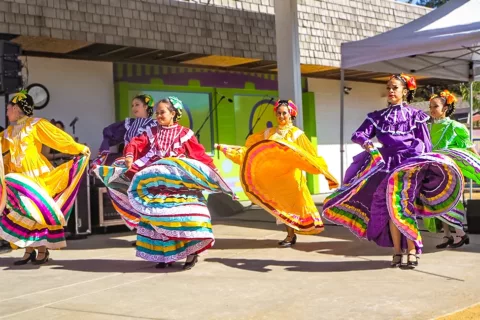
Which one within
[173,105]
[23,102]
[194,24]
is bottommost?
[173,105]

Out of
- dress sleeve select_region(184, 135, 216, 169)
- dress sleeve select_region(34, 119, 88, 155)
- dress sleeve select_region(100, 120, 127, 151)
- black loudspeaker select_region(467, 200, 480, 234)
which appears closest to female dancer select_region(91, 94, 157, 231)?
dress sleeve select_region(100, 120, 127, 151)

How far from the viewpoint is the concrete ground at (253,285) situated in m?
4.60

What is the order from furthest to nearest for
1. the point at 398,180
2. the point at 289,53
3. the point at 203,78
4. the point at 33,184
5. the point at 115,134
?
the point at 203,78
the point at 289,53
the point at 115,134
the point at 33,184
the point at 398,180

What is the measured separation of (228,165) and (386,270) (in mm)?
8081

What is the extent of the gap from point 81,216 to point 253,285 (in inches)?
169

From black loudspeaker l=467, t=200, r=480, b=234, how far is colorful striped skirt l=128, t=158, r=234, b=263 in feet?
10.5

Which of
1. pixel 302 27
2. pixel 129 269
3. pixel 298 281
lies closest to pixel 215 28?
pixel 302 27

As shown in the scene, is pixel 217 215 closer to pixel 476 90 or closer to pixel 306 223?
pixel 306 223

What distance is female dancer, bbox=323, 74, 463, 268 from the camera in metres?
5.92

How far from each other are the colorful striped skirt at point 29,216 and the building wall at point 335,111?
31.4ft

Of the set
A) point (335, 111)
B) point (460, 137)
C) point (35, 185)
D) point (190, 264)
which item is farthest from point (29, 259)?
point (335, 111)

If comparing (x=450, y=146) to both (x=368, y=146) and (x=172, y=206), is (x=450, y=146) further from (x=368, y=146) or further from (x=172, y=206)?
(x=172, y=206)

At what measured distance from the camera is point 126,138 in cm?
804

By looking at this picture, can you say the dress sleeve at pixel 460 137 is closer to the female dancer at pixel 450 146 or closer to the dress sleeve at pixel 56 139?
the female dancer at pixel 450 146
